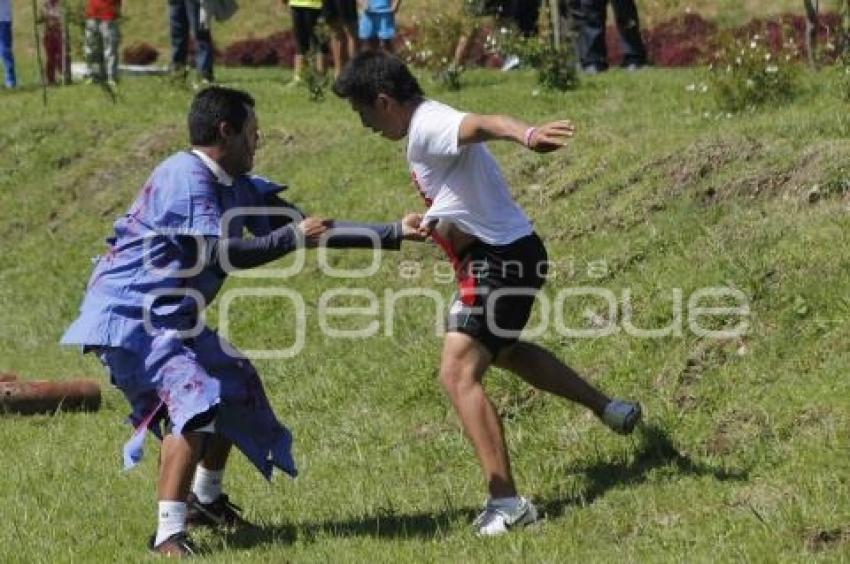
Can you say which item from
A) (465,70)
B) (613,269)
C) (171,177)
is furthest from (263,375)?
(465,70)

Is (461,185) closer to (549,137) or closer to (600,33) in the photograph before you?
(549,137)

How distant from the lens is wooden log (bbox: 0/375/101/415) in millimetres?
10195

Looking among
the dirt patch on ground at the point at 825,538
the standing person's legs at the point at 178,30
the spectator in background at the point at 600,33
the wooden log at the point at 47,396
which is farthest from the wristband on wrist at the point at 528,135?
the standing person's legs at the point at 178,30

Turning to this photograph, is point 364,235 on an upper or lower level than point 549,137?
lower

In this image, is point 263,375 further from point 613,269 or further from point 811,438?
point 811,438

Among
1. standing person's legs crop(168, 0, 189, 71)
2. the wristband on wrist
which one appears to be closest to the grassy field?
standing person's legs crop(168, 0, 189, 71)

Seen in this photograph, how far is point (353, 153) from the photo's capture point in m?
15.3

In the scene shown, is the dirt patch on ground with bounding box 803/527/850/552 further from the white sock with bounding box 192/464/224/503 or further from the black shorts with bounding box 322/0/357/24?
the black shorts with bounding box 322/0/357/24

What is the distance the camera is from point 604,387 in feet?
27.3

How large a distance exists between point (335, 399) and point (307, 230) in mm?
3116

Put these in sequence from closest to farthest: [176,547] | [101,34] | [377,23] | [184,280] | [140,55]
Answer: [176,547]
[184,280]
[377,23]
[101,34]
[140,55]

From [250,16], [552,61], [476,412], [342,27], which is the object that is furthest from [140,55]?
[476,412]

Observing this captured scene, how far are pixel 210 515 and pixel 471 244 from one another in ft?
5.29

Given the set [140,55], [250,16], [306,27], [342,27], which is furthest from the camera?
[250,16]
